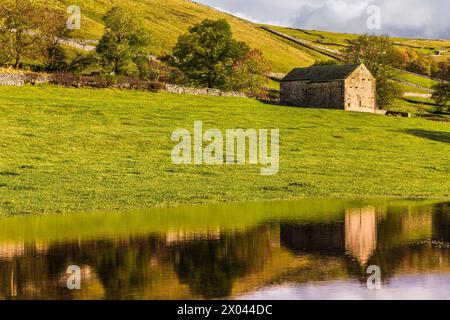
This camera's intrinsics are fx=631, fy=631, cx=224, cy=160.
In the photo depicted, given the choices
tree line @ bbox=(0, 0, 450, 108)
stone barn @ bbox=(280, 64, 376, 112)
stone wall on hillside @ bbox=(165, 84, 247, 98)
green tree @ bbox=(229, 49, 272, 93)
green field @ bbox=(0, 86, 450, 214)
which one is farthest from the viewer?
green tree @ bbox=(229, 49, 272, 93)

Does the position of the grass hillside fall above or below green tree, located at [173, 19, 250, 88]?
above

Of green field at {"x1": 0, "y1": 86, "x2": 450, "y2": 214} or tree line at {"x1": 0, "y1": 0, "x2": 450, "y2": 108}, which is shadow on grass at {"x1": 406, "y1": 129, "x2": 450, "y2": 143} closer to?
green field at {"x1": 0, "y1": 86, "x2": 450, "y2": 214}

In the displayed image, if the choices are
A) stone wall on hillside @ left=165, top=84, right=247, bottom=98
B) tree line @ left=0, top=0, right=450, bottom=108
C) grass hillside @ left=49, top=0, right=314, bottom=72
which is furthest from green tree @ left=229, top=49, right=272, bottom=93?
grass hillside @ left=49, top=0, right=314, bottom=72

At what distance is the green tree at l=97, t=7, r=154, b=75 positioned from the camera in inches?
3494

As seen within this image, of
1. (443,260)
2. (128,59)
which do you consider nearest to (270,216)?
(443,260)

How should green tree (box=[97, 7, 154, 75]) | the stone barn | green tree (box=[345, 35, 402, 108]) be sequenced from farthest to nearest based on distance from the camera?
green tree (box=[345, 35, 402, 108])
the stone barn
green tree (box=[97, 7, 154, 75])

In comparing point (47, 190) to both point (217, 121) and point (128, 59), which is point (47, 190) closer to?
point (217, 121)

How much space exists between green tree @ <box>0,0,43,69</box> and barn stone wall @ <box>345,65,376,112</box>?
4505cm

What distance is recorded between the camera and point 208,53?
3912 inches

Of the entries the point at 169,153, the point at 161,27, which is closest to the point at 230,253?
the point at 169,153

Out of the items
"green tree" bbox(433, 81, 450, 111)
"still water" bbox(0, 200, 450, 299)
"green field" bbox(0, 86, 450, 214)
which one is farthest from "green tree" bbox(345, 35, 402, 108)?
"still water" bbox(0, 200, 450, 299)

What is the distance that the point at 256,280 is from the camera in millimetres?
15859

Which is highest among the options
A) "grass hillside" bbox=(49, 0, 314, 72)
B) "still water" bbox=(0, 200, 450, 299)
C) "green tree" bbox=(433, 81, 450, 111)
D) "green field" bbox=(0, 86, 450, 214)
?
"grass hillside" bbox=(49, 0, 314, 72)

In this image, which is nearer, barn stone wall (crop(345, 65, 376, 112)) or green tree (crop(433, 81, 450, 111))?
barn stone wall (crop(345, 65, 376, 112))
